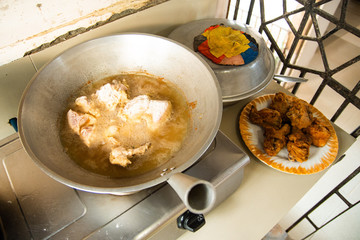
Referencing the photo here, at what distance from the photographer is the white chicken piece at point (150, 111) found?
2.56 feet

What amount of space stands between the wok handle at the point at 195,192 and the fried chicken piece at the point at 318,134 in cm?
60

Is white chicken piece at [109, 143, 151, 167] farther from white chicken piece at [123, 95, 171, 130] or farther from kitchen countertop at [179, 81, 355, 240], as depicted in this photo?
kitchen countertop at [179, 81, 355, 240]

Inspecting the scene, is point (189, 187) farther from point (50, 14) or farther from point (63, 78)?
point (50, 14)

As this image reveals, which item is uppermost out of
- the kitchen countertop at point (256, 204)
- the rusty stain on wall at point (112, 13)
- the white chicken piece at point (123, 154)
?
the rusty stain on wall at point (112, 13)

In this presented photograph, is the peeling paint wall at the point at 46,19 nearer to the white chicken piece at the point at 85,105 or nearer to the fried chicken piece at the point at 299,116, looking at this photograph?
the white chicken piece at the point at 85,105

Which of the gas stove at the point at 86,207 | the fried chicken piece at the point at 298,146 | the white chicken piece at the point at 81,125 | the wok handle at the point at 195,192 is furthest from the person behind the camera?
the fried chicken piece at the point at 298,146

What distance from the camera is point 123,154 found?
685 mm

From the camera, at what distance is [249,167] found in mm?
914

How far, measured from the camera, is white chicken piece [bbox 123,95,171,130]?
2.56ft

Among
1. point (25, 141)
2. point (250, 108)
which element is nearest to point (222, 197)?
point (250, 108)

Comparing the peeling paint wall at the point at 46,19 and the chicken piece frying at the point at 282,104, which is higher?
the peeling paint wall at the point at 46,19

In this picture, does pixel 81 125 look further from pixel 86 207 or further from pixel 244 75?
pixel 244 75

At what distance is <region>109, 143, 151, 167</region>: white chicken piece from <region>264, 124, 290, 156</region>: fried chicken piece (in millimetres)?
456

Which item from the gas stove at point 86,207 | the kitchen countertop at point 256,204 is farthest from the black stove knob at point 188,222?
the kitchen countertop at point 256,204
